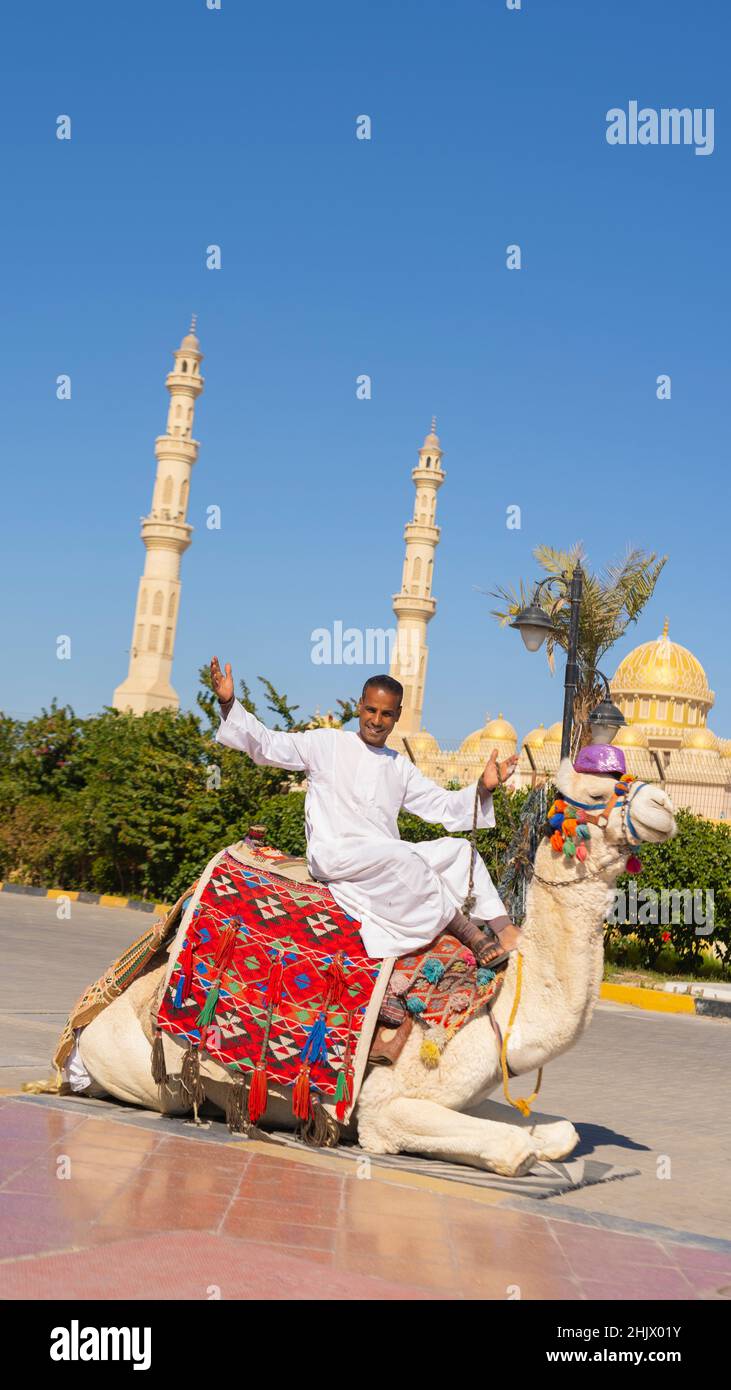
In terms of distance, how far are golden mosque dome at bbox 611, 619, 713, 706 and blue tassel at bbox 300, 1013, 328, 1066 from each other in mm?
50837

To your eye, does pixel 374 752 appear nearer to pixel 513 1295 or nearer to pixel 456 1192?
pixel 456 1192

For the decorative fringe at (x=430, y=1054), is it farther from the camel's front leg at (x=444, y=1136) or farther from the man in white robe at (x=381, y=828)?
the man in white robe at (x=381, y=828)

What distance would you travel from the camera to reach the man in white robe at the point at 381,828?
5672 mm

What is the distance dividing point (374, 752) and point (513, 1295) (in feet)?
8.90

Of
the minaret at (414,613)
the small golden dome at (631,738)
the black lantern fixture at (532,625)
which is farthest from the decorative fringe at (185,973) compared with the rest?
the minaret at (414,613)

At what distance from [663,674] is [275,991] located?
51581 millimetres

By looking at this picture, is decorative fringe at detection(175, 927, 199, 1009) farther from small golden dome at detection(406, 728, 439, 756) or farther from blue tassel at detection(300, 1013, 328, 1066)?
small golden dome at detection(406, 728, 439, 756)

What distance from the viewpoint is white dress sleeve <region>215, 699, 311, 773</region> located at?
233 inches

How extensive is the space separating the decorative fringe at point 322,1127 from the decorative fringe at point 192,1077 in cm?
46

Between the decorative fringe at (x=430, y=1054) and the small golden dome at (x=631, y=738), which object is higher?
the small golden dome at (x=631, y=738)

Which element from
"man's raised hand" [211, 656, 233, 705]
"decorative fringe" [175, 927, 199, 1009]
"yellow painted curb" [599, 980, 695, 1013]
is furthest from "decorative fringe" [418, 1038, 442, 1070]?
"yellow painted curb" [599, 980, 695, 1013]

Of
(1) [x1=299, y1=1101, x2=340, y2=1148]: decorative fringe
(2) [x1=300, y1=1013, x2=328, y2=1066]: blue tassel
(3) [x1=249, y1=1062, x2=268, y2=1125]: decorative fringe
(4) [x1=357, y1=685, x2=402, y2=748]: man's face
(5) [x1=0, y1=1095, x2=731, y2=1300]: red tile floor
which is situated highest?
(4) [x1=357, y1=685, x2=402, y2=748]: man's face

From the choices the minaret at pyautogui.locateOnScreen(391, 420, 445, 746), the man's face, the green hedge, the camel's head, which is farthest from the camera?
the minaret at pyautogui.locateOnScreen(391, 420, 445, 746)
